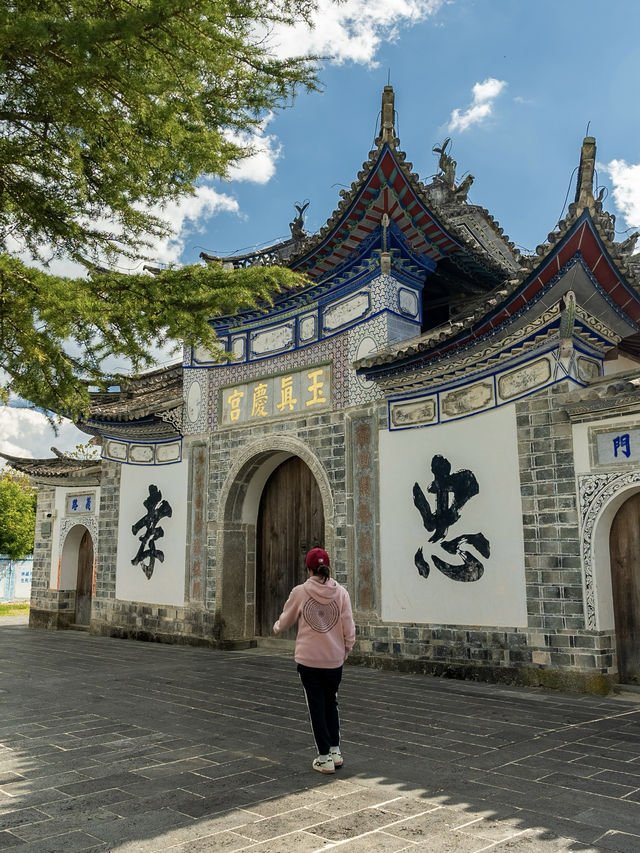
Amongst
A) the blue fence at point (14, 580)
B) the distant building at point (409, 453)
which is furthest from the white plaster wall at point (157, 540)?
the blue fence at point (14, 580)

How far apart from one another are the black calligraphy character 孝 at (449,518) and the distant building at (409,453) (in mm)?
25

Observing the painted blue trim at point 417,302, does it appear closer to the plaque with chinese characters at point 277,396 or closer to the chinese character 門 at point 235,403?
the plaque with chinese characters at point 277,396

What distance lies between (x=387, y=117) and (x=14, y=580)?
22.0 m

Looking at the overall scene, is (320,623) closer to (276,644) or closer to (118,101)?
(118,101)

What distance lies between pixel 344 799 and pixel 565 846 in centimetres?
107

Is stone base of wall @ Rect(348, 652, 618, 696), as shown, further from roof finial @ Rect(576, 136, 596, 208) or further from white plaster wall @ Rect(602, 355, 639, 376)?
roof finial @ Rect(576, 136, 596, 208)

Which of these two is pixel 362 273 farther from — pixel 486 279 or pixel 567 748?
pixel 567 748

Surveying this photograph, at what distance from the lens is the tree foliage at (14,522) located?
2573 centimetres

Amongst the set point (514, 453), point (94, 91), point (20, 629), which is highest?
point (94, 91)

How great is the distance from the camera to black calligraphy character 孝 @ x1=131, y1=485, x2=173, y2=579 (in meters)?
11.4

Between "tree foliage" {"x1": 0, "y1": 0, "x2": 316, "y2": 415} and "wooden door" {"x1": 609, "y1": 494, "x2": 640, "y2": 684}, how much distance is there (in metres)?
4.32

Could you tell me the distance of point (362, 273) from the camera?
924 centimetres

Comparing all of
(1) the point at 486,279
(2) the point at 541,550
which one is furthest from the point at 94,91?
(1) the point at 486,279

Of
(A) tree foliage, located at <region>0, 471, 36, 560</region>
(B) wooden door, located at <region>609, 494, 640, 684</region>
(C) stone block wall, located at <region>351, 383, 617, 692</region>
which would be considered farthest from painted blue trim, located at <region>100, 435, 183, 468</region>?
(A) tree foliage, located at <region>0, 471, 36, 560</region>
